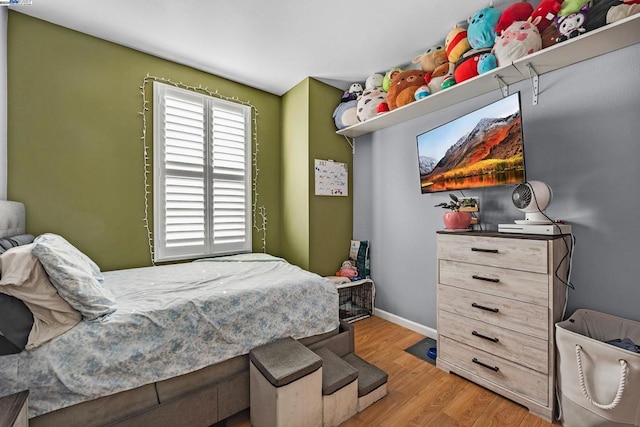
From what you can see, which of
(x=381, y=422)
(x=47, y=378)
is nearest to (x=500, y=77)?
(x=381, y=422)

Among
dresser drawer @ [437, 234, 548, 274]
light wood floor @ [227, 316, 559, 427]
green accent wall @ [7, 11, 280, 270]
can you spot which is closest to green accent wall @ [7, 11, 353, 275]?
green accent wall @ [7, 11, 280, 270]

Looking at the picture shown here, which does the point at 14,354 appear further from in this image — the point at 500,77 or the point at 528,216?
the point at 500,77

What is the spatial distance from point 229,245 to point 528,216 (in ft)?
8.63

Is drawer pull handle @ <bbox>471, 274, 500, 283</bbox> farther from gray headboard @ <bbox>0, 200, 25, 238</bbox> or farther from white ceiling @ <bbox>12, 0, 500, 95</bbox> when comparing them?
gray headboard @ <bbox>0, 200, 25, 238</bbox>

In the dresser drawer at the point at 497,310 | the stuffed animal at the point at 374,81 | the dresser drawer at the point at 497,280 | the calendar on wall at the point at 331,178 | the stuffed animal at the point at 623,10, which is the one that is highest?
the stuffed animal at the point at 374,81

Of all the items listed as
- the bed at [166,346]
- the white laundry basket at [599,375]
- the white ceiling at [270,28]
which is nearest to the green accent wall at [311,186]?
the white ceiling at [270,28]

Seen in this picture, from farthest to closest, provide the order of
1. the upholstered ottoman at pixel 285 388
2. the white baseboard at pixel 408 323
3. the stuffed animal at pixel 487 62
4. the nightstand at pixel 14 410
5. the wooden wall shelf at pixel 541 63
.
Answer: the white baseboard at pixel 408 323, the stuffed animal at pixel 487 62, the wooden wall shelf at pixel 541 63, the upholstered ottoman at pixel 285 388, the nightstand at pixel 14 410

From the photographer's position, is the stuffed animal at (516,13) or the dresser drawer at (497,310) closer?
the dresser drawer at (497,310)

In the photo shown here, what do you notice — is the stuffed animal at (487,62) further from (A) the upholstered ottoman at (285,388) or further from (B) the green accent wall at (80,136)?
(B) the green accent wall at (80,136)

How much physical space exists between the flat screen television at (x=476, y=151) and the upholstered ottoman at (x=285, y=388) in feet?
5.47

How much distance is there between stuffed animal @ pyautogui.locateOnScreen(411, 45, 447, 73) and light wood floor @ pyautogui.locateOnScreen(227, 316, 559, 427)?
96.6 inches

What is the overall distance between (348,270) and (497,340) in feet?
5.04

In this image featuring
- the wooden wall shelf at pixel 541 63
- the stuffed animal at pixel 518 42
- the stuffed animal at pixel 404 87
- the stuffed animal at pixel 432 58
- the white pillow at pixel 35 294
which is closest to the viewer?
the white pillow at pixel 35 294

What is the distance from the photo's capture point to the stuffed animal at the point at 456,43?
2.01 meters
